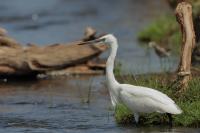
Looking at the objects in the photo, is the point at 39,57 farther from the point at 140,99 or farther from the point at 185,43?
the point at 140,99

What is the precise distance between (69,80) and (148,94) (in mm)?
6663

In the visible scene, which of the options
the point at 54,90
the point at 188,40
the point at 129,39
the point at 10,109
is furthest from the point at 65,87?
the point at 129,39

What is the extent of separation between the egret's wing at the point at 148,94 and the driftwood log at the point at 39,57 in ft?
18.4

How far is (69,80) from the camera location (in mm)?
19281

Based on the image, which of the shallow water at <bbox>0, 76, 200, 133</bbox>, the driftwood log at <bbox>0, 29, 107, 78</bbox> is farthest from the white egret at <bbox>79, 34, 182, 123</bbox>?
the driftwood log at <bbox>0, 29, 107, 78</bbox>

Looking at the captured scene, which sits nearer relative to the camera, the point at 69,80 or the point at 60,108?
the point at 60,108

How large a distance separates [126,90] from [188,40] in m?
1.61

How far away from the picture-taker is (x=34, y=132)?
13.2 meters

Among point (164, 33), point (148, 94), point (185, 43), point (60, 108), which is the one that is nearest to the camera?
point (148, 94)

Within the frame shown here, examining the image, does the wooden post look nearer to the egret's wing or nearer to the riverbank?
the egret's wing

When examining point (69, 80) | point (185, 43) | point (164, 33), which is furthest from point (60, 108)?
point (164, 33)

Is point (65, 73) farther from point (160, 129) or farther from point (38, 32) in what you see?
point (38, 32)

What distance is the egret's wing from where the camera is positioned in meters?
12.6

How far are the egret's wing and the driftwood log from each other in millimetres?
5597
